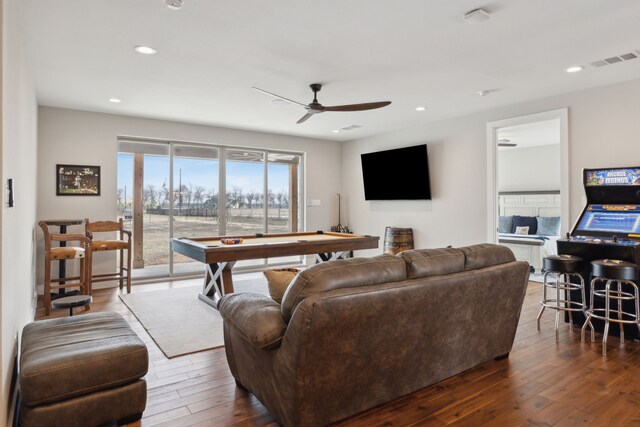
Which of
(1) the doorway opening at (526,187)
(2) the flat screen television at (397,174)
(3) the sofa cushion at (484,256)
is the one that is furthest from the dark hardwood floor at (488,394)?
(2) the flat screen television at (397,174)

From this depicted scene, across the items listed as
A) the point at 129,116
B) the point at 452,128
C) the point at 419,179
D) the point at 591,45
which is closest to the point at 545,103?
the point at 452,128

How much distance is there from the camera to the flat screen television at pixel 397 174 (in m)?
6.55

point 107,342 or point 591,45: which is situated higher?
point 591,45

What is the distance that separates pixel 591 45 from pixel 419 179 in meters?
3.50

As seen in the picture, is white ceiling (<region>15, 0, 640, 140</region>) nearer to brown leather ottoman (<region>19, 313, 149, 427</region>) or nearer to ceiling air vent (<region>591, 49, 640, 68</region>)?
ceiling air vent (<region>591, 49, 640, 68</region>)

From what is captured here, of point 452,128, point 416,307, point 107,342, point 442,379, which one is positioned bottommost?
point 442,379

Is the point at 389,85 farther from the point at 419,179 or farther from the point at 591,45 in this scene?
the point at 419,179

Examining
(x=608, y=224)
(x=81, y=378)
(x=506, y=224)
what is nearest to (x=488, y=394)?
(x=81, y=378)

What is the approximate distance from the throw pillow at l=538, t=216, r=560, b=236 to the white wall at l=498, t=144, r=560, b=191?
3.32 ft

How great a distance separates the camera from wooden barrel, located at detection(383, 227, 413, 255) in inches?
262

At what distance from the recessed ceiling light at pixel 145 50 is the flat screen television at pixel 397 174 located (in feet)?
14.8

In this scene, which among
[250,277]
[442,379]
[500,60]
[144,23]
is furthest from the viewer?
[250,277]

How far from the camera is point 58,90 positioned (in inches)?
180

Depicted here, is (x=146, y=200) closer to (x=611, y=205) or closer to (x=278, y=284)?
(x=278, y=284)
